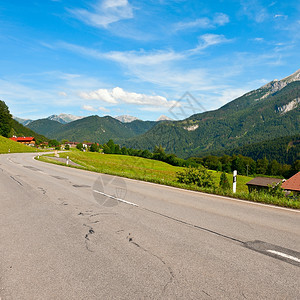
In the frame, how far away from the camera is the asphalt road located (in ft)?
10.1

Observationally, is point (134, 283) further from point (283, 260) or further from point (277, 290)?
point (283, 260)

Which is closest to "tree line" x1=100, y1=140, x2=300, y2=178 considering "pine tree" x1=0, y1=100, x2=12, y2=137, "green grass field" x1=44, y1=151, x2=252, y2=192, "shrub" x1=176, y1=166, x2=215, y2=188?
"pine tree" x1=0, y1=100, x2=12, y2=137

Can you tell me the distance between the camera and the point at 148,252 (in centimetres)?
420

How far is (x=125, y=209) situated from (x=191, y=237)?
305 centimetres

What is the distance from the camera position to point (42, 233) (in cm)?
523

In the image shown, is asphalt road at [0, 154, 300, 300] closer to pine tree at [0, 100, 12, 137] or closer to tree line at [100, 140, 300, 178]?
pine tree at [0, 100, 12, 137]

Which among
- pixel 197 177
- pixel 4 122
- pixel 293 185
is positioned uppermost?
pixel 4 122

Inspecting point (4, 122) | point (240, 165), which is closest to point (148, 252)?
point (4, 122)

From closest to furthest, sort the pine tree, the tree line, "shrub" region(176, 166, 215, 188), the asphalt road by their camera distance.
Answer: the asphalt road < "shrub" region(176, 166, 215, 188) < the pine tree < the tree line

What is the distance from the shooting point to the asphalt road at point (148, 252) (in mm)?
3074

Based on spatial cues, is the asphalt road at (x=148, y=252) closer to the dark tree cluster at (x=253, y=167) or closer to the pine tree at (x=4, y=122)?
the pine tree at (x=4, y=122)

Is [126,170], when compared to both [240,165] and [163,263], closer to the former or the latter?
[163,263]

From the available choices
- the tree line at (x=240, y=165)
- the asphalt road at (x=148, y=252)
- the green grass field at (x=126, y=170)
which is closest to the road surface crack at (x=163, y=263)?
the asphalt road at (x=148, y=252)

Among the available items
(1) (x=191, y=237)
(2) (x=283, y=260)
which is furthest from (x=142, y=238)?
(2) (x=283, y=260)
